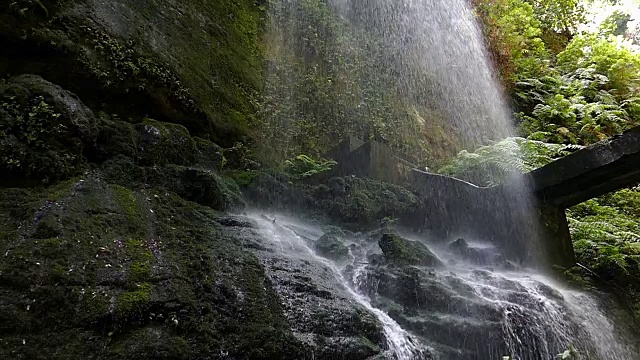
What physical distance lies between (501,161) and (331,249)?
13.9ft

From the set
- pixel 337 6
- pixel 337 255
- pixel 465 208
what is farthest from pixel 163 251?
pixel 337 6

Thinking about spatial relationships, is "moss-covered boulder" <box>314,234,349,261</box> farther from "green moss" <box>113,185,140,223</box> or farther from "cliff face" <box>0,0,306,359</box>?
"green moss" <box>113,185,140,223</box>

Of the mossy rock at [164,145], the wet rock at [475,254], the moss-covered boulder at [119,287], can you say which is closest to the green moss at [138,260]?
the moss-covered boulder at [119,287]

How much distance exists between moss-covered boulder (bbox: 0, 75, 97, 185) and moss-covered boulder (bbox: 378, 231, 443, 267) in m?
3.28

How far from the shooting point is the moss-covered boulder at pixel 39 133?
3580 mm

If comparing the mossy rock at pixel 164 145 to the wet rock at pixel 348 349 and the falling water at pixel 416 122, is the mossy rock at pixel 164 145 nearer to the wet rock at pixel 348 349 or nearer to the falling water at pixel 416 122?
the falling water at pixel 416 122

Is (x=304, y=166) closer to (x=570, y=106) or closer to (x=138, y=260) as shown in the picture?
(x=138, y=260)

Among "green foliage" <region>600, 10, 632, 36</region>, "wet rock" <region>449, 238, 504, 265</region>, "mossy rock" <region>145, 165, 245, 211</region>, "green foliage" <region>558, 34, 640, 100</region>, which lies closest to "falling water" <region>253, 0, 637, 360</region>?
"wet rock" <region>449, 238, 504, 265</region>

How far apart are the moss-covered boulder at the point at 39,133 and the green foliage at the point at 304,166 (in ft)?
11.4

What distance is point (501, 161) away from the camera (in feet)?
25.0

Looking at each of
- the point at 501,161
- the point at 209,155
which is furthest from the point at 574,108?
the point at 209,155

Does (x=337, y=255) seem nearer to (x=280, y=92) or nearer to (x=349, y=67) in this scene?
(x=280, y=92)

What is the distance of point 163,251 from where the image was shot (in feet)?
10.9

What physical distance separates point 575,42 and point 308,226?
41.6 ft
